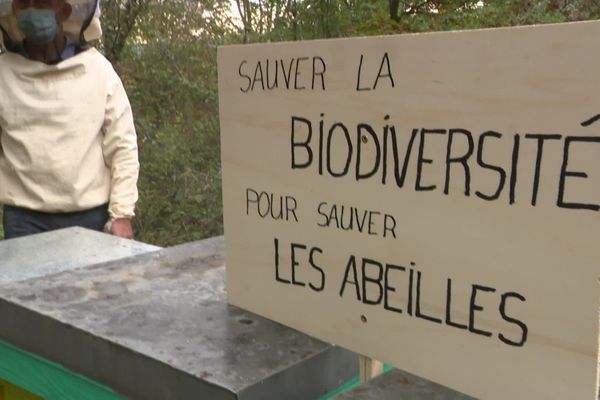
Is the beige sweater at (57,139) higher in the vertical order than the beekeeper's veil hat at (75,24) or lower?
lower

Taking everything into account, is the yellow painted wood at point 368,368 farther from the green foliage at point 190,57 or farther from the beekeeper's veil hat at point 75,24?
the green foliage at point 190,57

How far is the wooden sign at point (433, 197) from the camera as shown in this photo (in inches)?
25.5

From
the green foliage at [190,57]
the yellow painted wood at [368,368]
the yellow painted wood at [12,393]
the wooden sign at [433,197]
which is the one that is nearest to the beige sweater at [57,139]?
the yellow painted wood at [12,393]

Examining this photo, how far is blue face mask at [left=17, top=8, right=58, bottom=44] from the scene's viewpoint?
2.09m

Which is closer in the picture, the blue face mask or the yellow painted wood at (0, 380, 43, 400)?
the yellow painted wood at (0, 380, 43, 400)

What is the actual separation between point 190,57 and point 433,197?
16.9ft

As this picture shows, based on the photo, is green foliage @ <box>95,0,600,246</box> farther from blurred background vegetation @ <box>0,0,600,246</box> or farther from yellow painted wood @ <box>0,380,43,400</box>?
yellow painted wood @ <box>0,380,43,400</box>

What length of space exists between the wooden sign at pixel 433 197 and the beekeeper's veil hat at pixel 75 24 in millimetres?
1413

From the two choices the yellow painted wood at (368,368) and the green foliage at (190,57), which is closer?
the yellow painted wood at (368,368)

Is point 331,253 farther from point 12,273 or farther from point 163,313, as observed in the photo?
point 12,273

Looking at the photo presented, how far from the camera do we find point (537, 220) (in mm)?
669

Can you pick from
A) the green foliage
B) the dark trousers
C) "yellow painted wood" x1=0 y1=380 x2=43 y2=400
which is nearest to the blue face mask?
the dark trousers

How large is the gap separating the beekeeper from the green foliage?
208cm

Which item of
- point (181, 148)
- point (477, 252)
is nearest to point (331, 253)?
point (477, 252)
